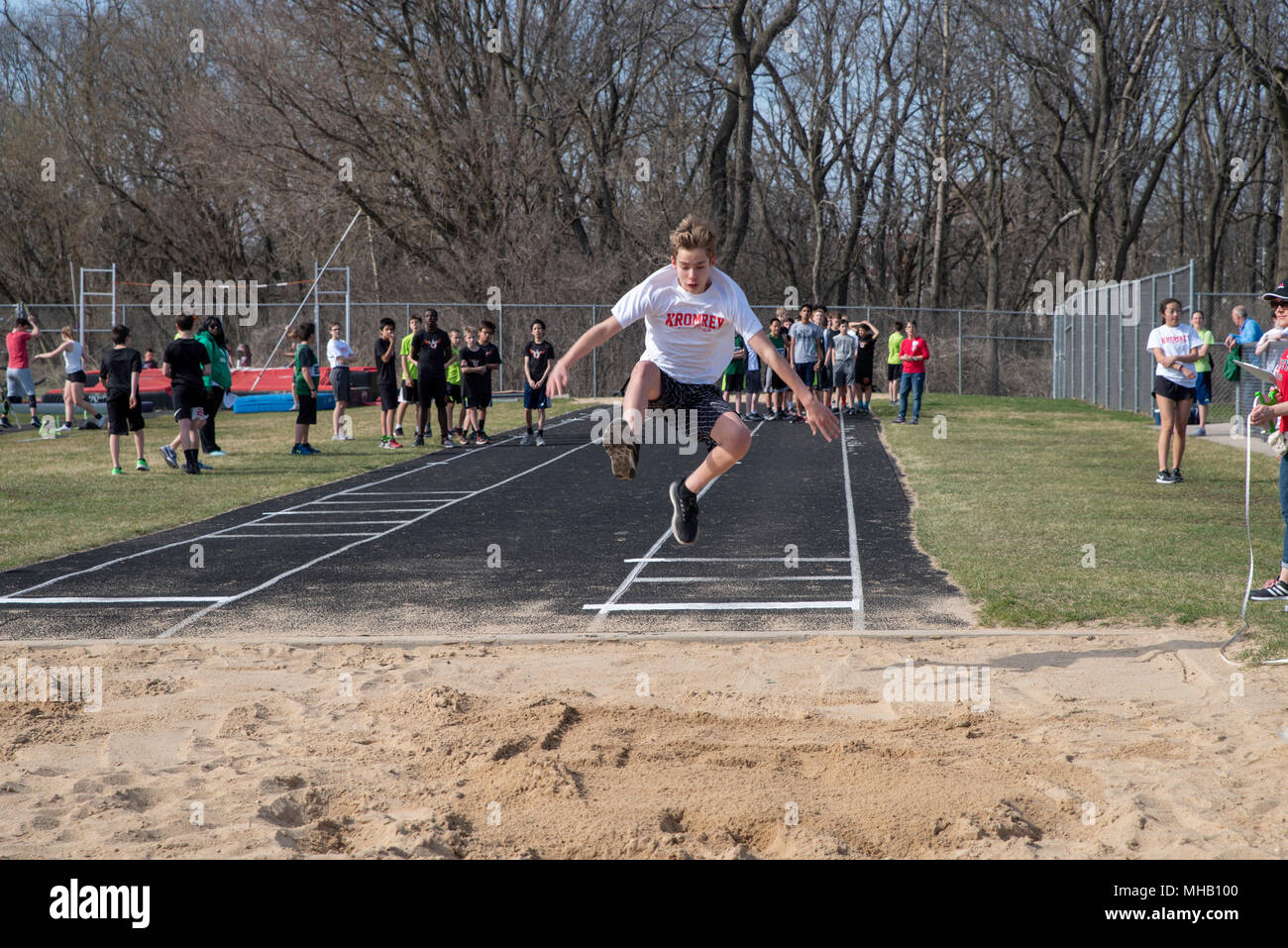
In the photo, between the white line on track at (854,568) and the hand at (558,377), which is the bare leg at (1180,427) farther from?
the hand at (558,377)

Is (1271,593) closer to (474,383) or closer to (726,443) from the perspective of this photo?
(726,443)

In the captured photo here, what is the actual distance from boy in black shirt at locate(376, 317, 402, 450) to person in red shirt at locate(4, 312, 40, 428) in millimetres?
7629

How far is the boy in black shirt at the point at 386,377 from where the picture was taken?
18453mm

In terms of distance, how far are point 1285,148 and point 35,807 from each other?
32.6m

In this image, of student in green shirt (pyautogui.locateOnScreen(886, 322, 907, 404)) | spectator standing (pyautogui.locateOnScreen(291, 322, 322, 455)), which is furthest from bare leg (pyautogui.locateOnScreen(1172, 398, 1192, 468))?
spectator standing (pyautogui.locateOnScreen(291, 322, 322, 455))

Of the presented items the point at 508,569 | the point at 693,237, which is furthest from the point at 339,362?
the point at 693,237

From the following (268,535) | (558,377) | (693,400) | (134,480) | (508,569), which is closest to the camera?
(558,377)

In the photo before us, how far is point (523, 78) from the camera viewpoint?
118ft

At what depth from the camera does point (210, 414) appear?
17.1 m

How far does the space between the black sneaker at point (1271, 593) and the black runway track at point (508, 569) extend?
72.9 inches

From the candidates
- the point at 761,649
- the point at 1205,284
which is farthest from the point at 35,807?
the point at 1205,284

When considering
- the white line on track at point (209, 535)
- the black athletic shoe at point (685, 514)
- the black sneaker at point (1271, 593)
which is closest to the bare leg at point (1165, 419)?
the black sneaker at point (1271, 593)

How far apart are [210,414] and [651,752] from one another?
1375 cm

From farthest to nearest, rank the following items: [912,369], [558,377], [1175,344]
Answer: [912,369], [1175,344], [558,377]
